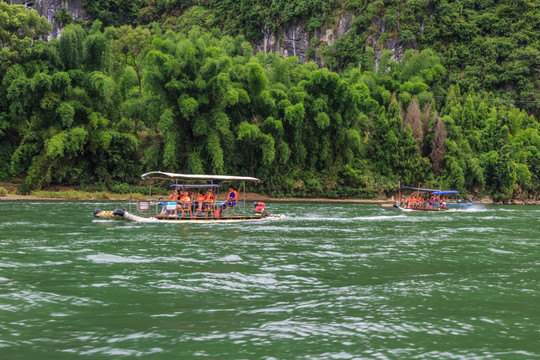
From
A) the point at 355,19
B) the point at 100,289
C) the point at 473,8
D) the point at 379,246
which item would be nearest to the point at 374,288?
the point at 100,289

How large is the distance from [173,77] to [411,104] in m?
27.2

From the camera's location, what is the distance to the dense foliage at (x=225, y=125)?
132ft

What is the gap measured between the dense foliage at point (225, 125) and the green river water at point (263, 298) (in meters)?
24.2

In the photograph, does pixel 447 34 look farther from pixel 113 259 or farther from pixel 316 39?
pixel 113 259

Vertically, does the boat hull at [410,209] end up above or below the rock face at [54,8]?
below

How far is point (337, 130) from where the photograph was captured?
161 ft

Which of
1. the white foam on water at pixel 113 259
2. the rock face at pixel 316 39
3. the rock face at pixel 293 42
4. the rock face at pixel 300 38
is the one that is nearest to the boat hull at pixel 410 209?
the white foam on water at pixel 113 259

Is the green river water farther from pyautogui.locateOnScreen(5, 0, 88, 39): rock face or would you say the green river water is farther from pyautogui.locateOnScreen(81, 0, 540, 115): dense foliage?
pyautogui.locateOnScreen(5, 0, 88, 39): rock face

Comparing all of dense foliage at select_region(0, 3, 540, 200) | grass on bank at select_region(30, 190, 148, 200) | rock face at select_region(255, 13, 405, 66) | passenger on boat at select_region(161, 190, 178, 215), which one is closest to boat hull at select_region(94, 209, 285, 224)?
passenger on boat at select_region(161, 190, 178, 215)

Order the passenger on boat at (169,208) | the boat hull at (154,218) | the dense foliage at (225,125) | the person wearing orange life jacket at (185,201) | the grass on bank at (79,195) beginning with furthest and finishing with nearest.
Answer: the dense foliage at (225,125) → the grass on bank at (79,195) → the person wearing orange life jacket at (185,201) → the passenger on boat at (169,208) → the boat hull at (154,218)

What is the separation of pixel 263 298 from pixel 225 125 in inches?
1302

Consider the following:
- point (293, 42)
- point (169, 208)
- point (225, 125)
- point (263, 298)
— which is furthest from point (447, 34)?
point (263, 298)

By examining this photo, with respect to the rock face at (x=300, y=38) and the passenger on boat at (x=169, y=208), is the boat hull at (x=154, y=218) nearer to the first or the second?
the passenger on boat at (x=169, y=208)

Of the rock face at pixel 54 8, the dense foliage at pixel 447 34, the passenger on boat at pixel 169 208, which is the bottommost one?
the passenger on boat at pixel 169 208
